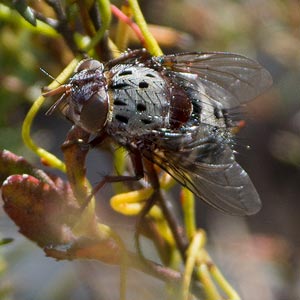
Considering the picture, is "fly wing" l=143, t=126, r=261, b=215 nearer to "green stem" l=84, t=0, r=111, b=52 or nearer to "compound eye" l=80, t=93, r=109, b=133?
"compound eye" l=80, t=93, r=109, b=133

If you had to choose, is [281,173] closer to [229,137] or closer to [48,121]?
[48,121]

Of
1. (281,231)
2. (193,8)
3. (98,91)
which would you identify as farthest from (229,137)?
(281,231)

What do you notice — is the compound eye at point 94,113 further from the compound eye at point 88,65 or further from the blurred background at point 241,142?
the blurred background at point 241,142

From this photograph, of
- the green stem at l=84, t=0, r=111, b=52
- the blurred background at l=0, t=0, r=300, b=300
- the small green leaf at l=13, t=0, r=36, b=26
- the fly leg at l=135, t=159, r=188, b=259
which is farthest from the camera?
the blurred background at l=0, t=0, r=300, b=300

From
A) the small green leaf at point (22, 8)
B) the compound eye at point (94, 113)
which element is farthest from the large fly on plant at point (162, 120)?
the small green leaf at point (22, 8)

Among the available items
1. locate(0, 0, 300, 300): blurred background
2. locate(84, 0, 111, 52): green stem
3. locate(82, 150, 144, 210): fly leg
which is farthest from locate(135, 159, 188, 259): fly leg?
locate(0, 0, 300, 300): blurred background

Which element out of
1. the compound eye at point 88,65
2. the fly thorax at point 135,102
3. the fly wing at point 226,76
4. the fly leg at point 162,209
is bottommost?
the fly leg at point 162,209
